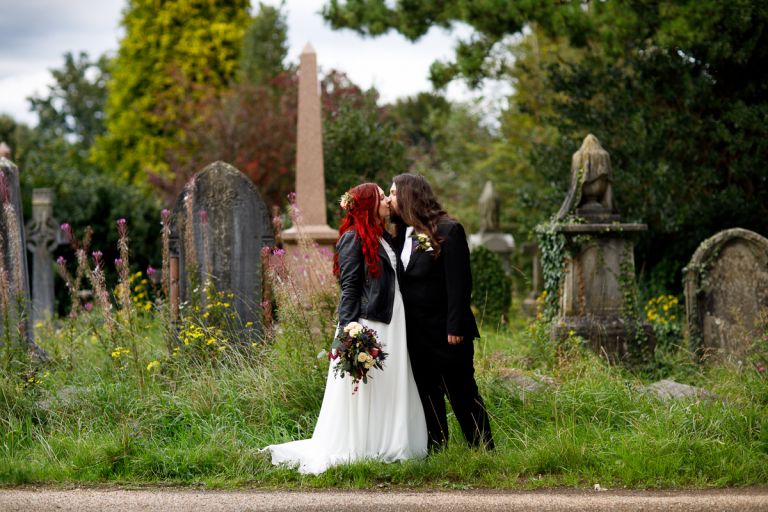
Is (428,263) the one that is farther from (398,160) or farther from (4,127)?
(4,127)

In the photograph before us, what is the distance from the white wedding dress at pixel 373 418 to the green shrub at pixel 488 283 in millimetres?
7170

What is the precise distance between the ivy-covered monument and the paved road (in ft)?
11.9

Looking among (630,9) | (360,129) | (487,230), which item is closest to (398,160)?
(360,129)

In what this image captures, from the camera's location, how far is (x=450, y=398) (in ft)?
18.4

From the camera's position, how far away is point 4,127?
1481 inches

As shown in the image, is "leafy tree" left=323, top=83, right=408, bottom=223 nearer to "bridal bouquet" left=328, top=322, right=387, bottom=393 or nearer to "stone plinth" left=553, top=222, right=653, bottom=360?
"stone plinth" left=553, top=222, right=653, bottom=360

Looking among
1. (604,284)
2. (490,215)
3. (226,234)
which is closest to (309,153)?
(226,234)

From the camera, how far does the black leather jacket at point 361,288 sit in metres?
5.41

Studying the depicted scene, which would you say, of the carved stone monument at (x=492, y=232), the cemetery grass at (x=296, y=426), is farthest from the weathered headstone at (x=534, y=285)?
the cemetery grass at (x=296, y=426)

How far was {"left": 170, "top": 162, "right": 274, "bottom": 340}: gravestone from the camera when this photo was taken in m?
7.67

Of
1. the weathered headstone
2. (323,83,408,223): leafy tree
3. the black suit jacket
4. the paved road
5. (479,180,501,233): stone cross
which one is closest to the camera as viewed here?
the paved road

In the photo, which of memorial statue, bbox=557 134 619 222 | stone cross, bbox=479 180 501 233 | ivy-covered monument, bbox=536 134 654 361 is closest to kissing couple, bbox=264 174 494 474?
ivy-covered monument, bbox=536 134 654 361

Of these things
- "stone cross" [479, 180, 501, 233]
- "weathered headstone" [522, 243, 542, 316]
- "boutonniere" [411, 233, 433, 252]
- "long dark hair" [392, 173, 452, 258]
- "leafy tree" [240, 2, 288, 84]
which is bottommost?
"weathered headstone" [522, 243, 542, 316]

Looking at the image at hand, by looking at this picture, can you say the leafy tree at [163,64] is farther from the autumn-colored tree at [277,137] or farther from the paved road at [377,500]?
the paved road at [377,500]
